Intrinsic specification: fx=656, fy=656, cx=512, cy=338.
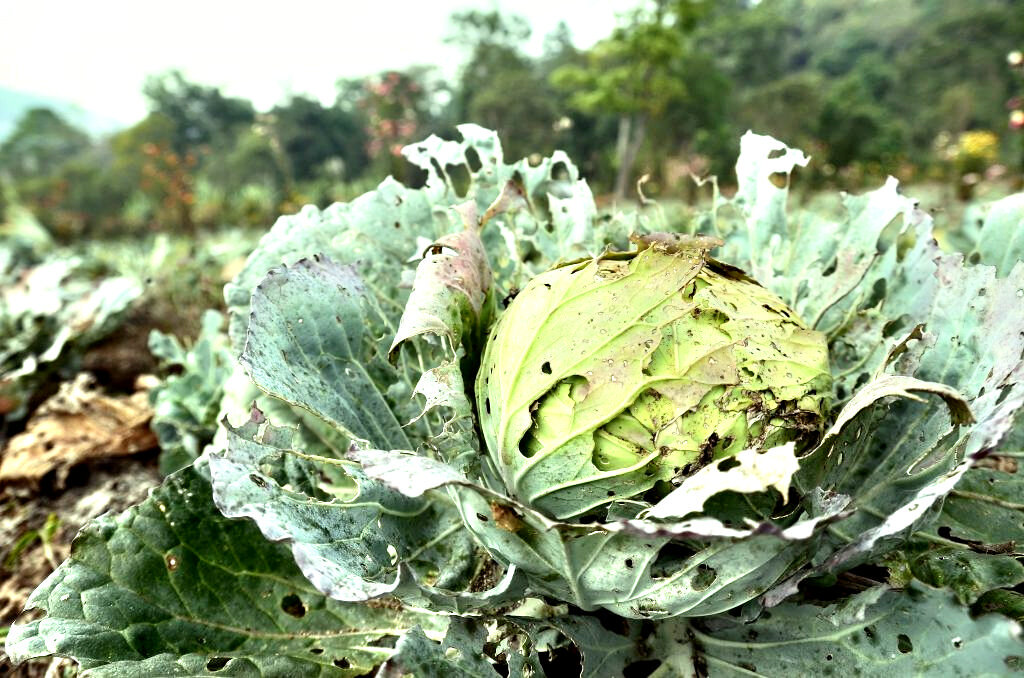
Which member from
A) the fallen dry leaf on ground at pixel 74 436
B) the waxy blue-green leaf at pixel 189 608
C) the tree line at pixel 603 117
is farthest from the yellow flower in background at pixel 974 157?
the waxy blue-green leaf at pixel 189 608

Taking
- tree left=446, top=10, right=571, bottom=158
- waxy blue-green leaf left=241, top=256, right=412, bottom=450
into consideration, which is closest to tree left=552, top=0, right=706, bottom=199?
tree left=446, top=10, right=571, bottom=158

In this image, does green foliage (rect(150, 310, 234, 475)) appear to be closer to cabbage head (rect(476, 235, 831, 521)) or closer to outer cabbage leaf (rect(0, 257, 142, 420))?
outer cabbage leaf (rect(0, 257, 142, 420))

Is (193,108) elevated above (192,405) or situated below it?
above

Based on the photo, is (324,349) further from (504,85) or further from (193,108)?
(193,108)

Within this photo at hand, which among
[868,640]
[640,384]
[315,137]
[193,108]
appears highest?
[193,108]

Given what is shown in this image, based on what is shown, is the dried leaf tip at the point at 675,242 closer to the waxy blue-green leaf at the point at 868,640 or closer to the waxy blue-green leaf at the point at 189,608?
the waxy blue-green leaf at the point at 868,640

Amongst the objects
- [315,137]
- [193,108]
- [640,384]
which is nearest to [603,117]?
[315,137]
